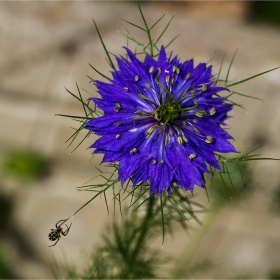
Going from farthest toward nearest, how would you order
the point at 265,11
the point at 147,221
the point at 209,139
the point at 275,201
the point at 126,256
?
the point at 265,11 → the point at 275,201 → the point at 126,256 → the point at 147,221 → the point at 209,139

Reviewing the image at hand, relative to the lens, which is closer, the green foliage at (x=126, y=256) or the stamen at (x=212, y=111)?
the stamen at (x=212, y=111)

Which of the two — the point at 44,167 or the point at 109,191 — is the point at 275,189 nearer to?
the point at 109,191

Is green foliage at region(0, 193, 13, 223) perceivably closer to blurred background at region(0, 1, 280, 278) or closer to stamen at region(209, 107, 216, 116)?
blurred background at region(0, 1, 280, 278)

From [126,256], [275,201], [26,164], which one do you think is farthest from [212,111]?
[26,164]

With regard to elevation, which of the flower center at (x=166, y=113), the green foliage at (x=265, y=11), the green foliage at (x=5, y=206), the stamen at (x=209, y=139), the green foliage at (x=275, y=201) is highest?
the green foliage at (x=265, y=11)

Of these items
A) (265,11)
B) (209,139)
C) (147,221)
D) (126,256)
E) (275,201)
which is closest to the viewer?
(209,139)

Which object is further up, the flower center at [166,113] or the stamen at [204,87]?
the stamen at [204,87]

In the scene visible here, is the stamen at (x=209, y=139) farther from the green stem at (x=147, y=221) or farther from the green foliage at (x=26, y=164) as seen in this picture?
the green foliage at (x=26, y=164)

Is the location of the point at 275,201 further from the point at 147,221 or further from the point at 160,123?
the point at 160,123

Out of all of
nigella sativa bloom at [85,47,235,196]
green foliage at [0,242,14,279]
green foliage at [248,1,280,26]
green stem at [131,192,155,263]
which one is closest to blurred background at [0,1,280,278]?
green foliage at [0,242,14,279]

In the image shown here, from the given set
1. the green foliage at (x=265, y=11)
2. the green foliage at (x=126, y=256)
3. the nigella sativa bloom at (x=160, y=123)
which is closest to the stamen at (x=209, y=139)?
the nigella sativa bloom at (x=160, y=123)
